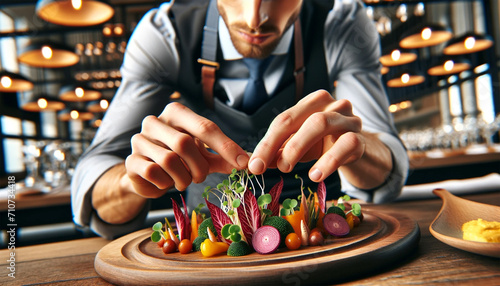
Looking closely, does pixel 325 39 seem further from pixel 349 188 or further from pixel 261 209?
pixel 261 209

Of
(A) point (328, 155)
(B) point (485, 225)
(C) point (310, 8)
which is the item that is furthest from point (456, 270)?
(C) point (310, 8)

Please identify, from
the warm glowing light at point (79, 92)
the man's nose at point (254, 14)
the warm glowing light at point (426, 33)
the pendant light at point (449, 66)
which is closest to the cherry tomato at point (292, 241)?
the man's nose at point (254, 14)

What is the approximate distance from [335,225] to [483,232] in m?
0.26

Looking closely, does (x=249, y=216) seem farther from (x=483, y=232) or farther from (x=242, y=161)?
(x=483, y=232)

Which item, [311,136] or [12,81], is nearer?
[311,136]

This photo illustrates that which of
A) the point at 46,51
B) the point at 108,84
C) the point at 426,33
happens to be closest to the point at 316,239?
the point at 46,51

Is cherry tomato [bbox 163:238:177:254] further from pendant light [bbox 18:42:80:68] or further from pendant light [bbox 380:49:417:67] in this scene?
pendant light [bbox 380:49:417:67]

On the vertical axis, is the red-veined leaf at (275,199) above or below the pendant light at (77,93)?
below

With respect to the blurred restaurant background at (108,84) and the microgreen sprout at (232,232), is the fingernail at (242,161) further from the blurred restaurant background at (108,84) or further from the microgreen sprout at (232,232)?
the blurred restaurant background at (108,84)

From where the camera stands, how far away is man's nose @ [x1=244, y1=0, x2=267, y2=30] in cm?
96

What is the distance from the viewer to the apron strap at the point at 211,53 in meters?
1.31

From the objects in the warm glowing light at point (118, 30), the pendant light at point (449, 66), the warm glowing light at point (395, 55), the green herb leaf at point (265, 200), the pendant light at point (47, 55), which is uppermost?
the warm glowing light at point (118, 30)

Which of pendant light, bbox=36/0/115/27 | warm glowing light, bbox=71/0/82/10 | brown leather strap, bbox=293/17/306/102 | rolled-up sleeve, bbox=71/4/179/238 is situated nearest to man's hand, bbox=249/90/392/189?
brown leather strap, bbox=293/17/306/102

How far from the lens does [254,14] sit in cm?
97
